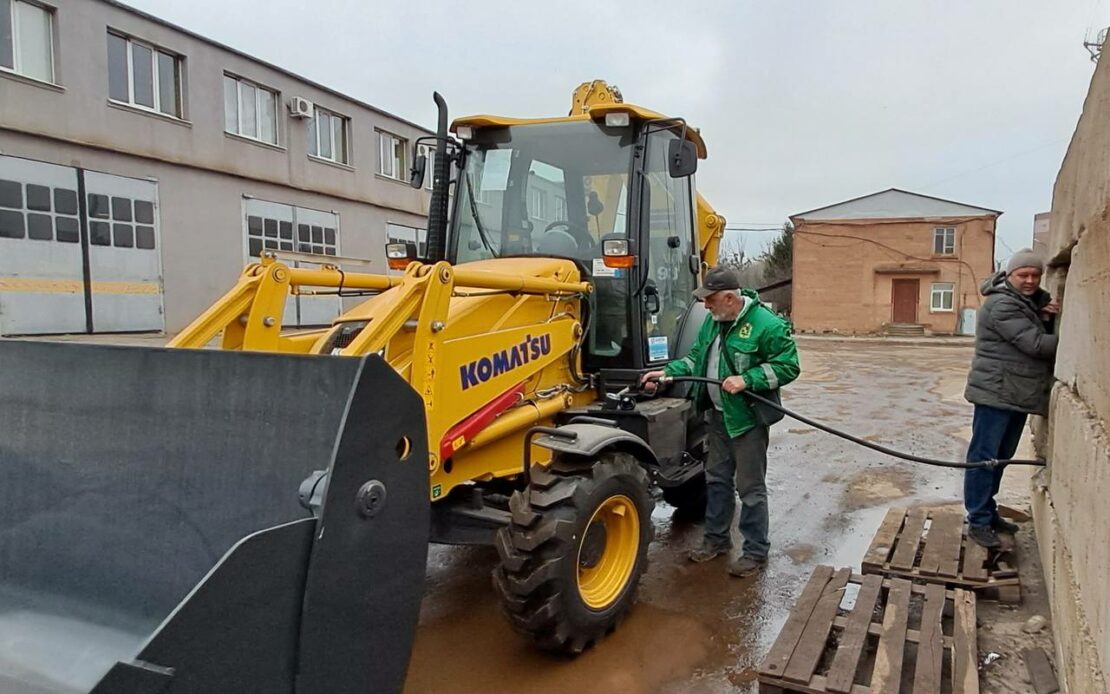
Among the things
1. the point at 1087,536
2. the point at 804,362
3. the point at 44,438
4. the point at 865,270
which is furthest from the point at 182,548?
the point at 865,270

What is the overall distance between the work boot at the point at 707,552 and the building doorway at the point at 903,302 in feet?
104

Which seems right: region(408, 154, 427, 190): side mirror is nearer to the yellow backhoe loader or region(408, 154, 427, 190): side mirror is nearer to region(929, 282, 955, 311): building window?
the yellow backhoe loader

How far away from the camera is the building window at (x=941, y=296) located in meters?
32.4

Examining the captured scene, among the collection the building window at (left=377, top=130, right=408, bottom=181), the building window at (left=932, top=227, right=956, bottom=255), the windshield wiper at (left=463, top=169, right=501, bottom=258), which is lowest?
the windshield wiper at (left=463, top=169, right=501, bottom=258)

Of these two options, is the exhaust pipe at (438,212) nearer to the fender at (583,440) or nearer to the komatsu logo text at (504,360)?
the komatsu logo text at (504,360)

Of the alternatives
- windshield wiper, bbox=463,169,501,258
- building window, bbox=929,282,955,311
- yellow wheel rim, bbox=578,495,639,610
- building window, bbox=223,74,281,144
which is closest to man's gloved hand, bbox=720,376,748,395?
yellow wheel rim, bbox=578,495,639,610

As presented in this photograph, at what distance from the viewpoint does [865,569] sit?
13.9 feet

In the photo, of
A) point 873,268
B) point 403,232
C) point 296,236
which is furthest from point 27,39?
point 873,268

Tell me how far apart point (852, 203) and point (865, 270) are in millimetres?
4294

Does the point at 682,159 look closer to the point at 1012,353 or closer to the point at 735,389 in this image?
the point at 735,389

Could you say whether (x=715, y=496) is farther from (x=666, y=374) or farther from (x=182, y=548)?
(x=182, y=548)

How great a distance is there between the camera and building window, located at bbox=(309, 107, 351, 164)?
19.3m

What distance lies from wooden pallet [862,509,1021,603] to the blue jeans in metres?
0.18

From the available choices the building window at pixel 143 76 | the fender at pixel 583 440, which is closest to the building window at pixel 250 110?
the building window at pixel 143 76
